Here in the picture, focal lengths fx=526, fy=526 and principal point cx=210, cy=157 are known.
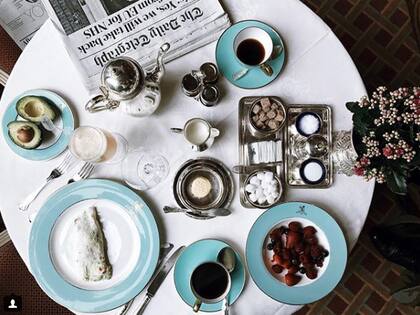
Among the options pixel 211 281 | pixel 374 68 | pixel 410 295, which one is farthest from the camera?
pixel 374 68

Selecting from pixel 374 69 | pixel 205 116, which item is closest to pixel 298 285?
pixel 205 116

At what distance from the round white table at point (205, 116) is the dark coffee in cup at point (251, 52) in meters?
0.05

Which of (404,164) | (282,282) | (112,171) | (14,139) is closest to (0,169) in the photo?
(14,139)

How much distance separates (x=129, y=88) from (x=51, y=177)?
25 centimetres

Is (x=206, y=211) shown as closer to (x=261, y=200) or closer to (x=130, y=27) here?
(x=261, y=200)

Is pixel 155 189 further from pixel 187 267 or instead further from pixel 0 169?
pixel 0 169

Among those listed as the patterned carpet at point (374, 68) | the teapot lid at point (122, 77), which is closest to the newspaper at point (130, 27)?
the teapot lid at point (122, 77)

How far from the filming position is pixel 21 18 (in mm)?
1294

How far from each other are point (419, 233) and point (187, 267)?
59 cm

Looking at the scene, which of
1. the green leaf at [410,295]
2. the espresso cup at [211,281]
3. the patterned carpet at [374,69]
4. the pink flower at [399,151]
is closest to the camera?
the pink flower at [399,151]

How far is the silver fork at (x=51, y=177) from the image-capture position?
1011mm

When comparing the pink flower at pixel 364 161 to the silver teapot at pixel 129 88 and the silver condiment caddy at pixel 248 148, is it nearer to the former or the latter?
the silver condiment caddy at pixel 248 148

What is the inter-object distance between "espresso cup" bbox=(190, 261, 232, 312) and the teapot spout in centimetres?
35

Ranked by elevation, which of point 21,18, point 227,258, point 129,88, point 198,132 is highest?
point 21,18
